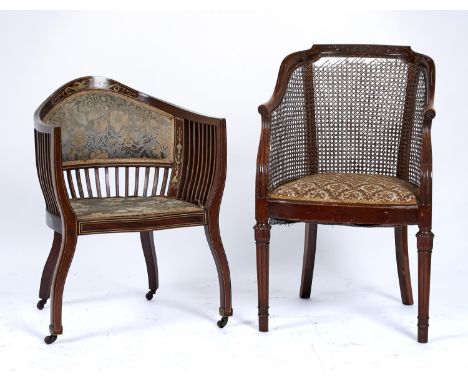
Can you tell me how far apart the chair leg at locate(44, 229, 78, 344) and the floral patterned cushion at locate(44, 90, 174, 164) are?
0.52 m

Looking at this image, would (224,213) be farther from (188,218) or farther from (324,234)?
(188,218)

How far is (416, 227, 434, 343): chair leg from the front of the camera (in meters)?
3.84

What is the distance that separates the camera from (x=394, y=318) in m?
4.20

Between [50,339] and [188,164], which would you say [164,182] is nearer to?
[188,164]

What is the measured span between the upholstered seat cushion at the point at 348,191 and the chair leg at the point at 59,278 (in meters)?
0.70

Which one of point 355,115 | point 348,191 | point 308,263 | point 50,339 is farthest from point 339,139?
point 50,339

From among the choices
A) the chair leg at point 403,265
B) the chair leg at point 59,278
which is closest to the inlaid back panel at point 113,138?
the chair leg at point 59,278

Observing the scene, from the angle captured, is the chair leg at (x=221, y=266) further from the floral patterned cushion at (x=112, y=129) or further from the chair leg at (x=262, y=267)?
the floral patterned cushion at (x=112, y=129)

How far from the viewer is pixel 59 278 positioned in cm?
384

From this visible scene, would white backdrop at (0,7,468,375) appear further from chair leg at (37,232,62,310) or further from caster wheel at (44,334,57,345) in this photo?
caster wheel at (44,334,57,345)

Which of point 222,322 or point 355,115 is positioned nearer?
point 222,322

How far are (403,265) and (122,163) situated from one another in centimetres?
114
